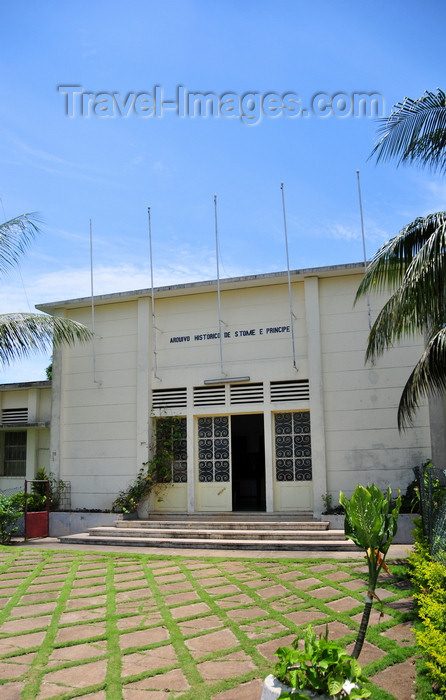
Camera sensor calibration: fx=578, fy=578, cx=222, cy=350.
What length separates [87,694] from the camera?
3.81 meters

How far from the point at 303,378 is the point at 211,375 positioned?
6.66 feet

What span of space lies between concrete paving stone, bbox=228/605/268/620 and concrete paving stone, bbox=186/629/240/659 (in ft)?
1.44

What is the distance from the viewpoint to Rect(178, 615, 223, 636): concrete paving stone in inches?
203

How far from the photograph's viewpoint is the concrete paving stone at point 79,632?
4984 mm

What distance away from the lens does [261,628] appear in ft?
16.8

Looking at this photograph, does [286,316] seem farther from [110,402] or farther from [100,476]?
[100,476]

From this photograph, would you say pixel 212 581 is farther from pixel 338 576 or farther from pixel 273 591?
pixel 338 576

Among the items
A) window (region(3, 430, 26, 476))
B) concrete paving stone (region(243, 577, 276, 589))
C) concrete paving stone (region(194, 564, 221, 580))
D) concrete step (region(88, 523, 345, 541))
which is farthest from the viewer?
window (region(3, 430, 26, 476))

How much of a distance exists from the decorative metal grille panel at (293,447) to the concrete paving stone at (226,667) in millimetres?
7526

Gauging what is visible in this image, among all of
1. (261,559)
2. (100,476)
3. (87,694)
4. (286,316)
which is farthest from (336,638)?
(100,476)

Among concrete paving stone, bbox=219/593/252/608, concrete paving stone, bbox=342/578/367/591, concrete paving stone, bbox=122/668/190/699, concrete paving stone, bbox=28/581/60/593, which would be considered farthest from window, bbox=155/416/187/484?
concrete paving stone, bbox=122/668/190/699

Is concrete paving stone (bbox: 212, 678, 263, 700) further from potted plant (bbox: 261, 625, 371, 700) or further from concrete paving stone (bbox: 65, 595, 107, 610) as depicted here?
concrete paving stone (bbox: 65, 595, 107, 610)

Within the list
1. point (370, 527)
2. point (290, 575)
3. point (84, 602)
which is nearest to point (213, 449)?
point (290, 575)

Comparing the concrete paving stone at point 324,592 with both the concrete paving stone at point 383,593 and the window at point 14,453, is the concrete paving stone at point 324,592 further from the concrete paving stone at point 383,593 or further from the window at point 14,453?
the window at point 14,453
